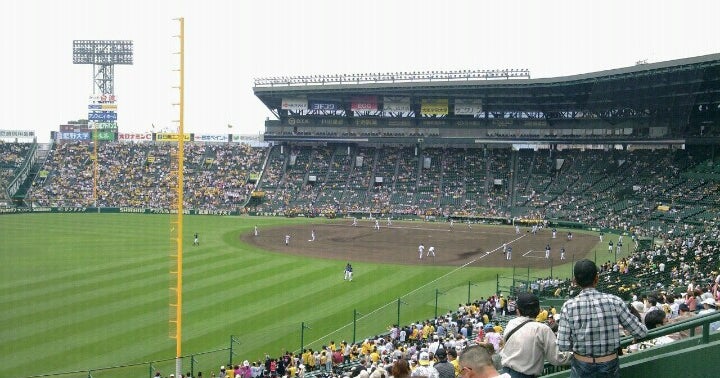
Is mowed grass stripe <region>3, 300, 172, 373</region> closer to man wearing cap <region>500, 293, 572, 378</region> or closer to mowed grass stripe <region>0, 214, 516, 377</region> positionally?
mowed grass stripe <region>0, 214, 516, 377</region>

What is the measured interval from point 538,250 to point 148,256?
93.8 ft

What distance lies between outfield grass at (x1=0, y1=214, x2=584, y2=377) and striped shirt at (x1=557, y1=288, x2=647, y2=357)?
17043 mm

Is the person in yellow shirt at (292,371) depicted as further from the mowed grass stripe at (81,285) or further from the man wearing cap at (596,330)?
the mowed grass stripe at (81,285)

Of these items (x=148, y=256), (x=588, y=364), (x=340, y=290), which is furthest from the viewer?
(x=148, y=256)

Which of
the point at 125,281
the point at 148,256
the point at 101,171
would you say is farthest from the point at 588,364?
the point at 101,171

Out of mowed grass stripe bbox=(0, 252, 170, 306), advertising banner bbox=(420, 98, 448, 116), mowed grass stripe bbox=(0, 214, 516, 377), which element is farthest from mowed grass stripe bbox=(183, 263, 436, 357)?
advertising banner bbox=(420, 98, 448, 116)

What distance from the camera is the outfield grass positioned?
75.3 feet

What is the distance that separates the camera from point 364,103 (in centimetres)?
8350

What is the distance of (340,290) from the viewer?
3338 cm

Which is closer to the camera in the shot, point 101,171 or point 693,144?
point 693,144

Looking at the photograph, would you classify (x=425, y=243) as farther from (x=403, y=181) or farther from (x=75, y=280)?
(x=403, y=181)

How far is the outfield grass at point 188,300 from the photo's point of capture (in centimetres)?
2294

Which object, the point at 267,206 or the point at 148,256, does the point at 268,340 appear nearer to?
the point at 148,256


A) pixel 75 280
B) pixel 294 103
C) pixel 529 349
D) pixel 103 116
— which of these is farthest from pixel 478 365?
pixel 103 116
